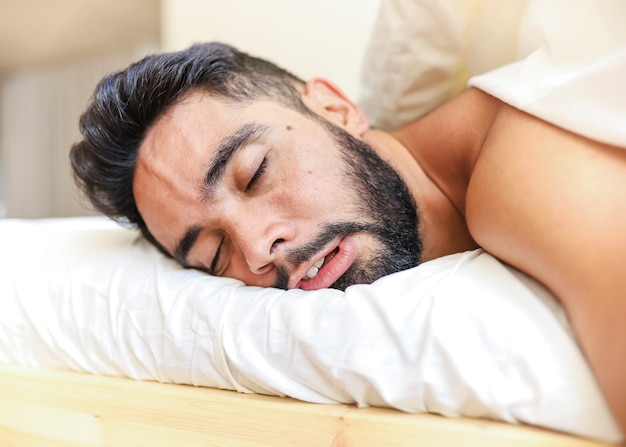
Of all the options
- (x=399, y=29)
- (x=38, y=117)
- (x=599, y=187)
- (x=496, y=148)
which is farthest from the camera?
(x=38, y=117)

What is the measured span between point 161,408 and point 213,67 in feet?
1.84

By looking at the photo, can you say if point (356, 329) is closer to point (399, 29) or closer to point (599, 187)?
point (599, 187)

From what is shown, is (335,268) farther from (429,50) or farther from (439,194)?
(429,50)

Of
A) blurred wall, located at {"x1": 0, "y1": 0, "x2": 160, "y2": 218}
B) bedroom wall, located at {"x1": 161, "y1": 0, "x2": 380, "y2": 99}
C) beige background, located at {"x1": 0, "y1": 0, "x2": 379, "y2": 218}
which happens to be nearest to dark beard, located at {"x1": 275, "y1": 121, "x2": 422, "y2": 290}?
beige background, located at {"x1": 0, "y1": 0, "x2": 379, "y2": 218}

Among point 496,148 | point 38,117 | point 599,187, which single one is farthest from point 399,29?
point 38,117

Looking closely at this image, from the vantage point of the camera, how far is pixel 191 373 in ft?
2.41

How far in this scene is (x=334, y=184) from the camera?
34.3 inches

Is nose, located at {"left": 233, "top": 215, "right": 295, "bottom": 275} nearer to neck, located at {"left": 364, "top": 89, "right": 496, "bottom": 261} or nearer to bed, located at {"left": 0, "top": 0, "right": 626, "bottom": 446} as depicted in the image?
bed, located at {"left": 0, "top": 0, "right": 626, "bottom": 446}

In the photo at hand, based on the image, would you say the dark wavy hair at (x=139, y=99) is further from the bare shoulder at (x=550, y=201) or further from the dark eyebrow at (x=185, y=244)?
the bare shoulder at (x=550, y=201)

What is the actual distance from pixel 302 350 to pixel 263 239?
21cm

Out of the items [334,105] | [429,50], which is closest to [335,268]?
[334,105]

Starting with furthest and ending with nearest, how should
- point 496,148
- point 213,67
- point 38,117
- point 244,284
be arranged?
point 38,117 → point 213,67 → point 244,284 → point 496,148

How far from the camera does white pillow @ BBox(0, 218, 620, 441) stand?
0.53 meters

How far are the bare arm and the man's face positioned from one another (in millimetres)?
187
